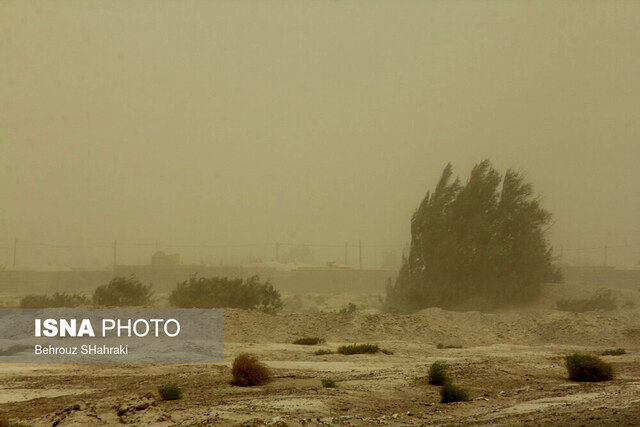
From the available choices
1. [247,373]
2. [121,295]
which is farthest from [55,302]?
[247,373]

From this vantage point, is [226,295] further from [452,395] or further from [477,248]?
[452,395]

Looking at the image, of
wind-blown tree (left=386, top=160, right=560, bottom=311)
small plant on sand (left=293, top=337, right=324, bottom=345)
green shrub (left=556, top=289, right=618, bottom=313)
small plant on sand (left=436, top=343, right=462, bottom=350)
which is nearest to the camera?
small plant on sand (left=293, top=337, right=324, bottom=345)

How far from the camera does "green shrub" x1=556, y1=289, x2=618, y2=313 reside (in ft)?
135

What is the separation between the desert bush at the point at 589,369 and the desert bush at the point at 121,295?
27.2 metres

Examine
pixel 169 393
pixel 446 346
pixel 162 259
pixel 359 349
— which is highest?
pixel 162 259

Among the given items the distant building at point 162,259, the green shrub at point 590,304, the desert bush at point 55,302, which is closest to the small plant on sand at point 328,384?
the desert bush at point 55,302

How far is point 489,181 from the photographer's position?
46656 mm

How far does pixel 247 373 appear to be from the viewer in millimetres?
17266

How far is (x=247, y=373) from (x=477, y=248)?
99.2ft

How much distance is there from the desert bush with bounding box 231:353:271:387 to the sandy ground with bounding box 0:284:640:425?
40 centimetres

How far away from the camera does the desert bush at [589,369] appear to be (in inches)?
752

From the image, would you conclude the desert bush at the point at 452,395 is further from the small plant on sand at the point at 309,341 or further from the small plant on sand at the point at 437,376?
the small plant on sand at the point at 309,341

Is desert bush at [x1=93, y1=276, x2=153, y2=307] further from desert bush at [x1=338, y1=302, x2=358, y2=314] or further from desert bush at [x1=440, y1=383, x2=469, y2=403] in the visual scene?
desert bush at [x1=440, y1=383, x2=469, y2=403]

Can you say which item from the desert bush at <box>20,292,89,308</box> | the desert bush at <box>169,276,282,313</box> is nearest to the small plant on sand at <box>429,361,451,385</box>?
the desert bush at <box>169,276,282,313</box>
